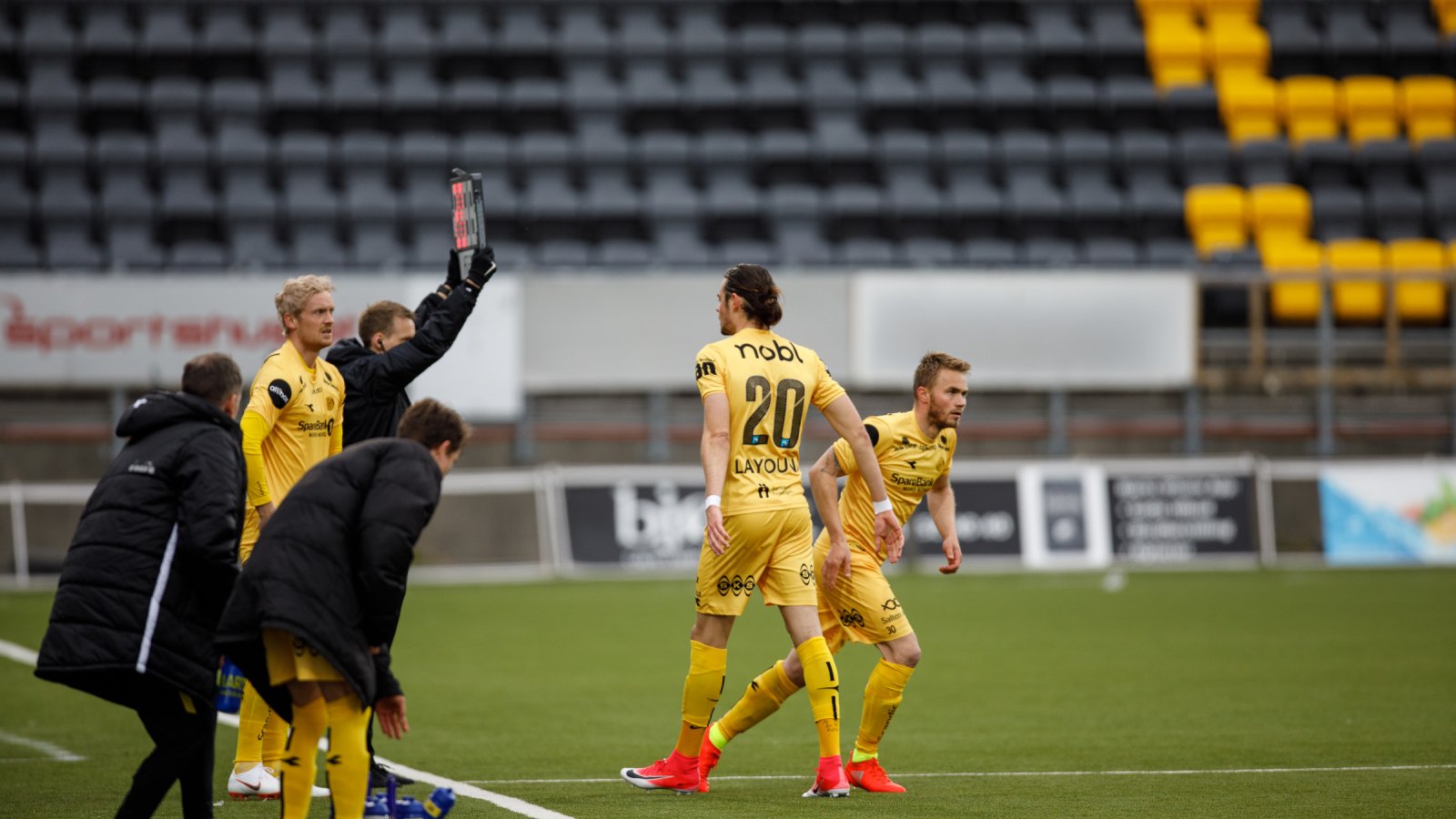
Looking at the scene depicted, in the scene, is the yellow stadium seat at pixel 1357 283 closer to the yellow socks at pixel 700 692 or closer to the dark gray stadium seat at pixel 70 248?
the dark gray stadium seat at pixel 70 248

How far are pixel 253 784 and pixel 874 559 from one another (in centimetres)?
291

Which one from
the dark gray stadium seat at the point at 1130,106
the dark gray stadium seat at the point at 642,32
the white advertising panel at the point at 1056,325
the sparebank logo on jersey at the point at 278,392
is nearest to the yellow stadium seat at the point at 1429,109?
the dark gray stadium seat at the point at 1130,106

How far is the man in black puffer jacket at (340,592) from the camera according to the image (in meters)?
5.31

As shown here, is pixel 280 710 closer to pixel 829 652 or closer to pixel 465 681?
pixel 829 652

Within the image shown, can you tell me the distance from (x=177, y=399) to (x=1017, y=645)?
882cm

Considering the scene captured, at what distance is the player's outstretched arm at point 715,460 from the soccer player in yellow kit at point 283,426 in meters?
1.66

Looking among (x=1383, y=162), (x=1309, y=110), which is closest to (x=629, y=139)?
(x=1309, y=110)

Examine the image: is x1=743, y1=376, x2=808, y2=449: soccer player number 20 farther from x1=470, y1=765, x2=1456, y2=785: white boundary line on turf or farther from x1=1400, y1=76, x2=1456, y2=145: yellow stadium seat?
x1=1400, y1=76, x2=1456, y2=145: yellow stadium seat

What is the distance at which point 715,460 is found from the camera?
7.05 meters

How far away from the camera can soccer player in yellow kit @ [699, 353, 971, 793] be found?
291 inches

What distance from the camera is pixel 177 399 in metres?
5.78

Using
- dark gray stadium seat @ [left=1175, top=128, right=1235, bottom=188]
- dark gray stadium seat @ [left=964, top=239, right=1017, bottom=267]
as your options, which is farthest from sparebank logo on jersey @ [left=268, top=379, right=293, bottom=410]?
dark gray stadium seat @ [left=1175, top=128, right=1235, bottom=188]

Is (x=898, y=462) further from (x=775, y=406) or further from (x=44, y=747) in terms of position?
(x=44, y=747)

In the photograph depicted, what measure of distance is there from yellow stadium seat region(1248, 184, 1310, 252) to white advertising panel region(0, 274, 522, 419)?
37.3 feet
